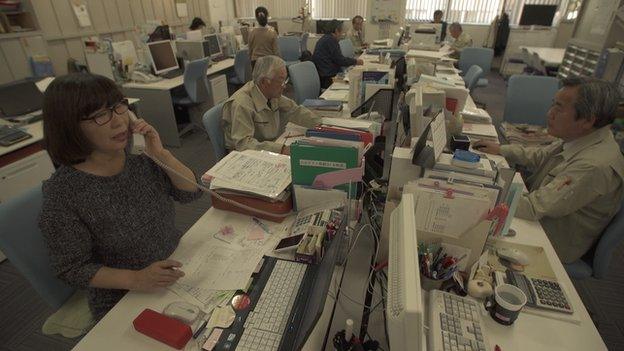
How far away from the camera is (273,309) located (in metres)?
0.96

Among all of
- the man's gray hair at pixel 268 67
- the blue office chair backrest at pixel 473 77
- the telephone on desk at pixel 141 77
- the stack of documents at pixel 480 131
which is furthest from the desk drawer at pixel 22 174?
the blue office chair backrest at pixel 473 77

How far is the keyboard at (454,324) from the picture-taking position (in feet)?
2.76

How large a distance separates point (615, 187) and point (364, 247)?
3.68 feet

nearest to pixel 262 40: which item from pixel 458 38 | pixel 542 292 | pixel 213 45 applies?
pixel 213 45

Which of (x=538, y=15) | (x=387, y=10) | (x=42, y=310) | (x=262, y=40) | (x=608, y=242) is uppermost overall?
(x=387, y=10)

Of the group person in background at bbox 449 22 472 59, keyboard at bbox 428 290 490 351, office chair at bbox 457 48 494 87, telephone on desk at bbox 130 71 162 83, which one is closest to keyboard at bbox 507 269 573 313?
keyboard at bbox 428 290 490 351

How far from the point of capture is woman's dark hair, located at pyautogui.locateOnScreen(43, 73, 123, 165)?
96cm

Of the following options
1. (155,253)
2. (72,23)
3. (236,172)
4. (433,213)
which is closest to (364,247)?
(433,213)

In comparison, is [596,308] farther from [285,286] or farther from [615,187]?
[285,286]

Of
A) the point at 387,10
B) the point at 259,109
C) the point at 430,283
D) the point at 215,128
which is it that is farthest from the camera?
the point at 387,10

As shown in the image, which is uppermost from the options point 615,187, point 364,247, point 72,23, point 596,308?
point 72,23

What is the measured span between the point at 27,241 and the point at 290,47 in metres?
5.69

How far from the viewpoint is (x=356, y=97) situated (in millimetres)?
2572

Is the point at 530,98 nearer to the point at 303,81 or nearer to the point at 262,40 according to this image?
the point at 303,81
